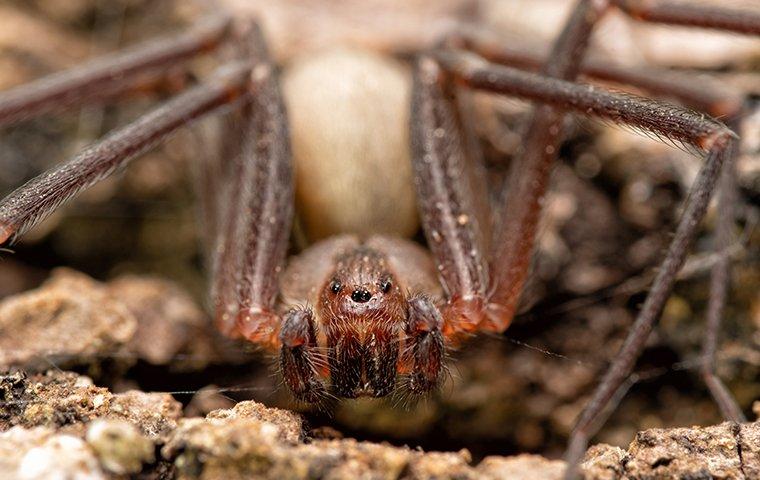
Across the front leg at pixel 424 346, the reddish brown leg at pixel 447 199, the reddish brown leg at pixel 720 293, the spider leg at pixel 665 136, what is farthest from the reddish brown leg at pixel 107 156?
the reddish brown leg at pixel 720 293

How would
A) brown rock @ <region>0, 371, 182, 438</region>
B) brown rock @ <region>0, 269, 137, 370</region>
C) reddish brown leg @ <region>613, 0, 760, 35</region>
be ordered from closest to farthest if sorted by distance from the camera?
1. brown rock @ <region>0, 371, 182, 438</region>
2. brown rock @ <region>0, 269, 137, 370</region>
3. reddish brown leg @ <region>613, 0, 760, 35</region>

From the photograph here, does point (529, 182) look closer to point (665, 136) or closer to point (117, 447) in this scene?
point (665, 136)

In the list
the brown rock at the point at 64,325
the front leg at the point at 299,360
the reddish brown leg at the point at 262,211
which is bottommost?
the brown rock at the point at 64,325

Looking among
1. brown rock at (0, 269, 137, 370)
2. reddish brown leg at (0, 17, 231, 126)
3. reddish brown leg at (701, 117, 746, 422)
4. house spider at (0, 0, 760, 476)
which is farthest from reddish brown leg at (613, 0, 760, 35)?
brown rock at (0, 269, 137, 370)

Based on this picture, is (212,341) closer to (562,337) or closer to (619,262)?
(562,337)

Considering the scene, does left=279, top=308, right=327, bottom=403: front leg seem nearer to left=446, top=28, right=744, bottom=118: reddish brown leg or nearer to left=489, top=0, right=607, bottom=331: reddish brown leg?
left=489, top=0, right=607, bottom=331: reddish brown leg

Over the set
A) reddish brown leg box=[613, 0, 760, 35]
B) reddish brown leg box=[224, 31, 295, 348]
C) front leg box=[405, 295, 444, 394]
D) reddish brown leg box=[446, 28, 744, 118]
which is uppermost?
reddish brown leg box=[613, 0, 760, 35]

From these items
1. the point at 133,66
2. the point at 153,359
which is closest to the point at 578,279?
the point at 153,359

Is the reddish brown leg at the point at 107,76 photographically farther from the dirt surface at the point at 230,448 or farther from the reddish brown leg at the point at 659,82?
the dirt surface at the point at 230,448
